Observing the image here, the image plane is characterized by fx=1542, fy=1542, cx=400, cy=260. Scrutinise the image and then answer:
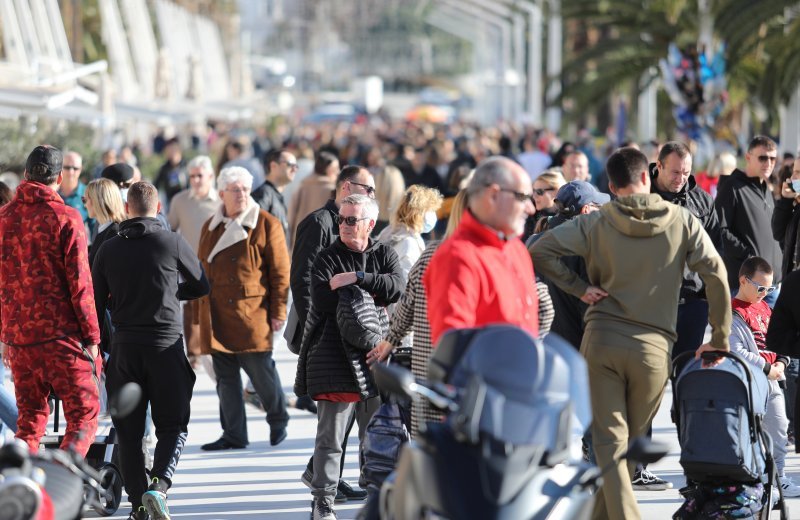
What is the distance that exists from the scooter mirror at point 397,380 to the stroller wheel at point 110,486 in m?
3.48

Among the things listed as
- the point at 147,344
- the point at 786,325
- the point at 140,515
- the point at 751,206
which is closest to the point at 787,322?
the point at 786,325

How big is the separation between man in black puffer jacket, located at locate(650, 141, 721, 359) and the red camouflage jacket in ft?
9.84

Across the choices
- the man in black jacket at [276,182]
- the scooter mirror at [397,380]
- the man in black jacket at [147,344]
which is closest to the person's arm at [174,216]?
the man in black jacket at [276,182]

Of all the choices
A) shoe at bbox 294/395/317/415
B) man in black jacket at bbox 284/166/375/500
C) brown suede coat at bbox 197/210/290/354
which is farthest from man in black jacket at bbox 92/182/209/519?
shoe at bbox 294/395/317/415

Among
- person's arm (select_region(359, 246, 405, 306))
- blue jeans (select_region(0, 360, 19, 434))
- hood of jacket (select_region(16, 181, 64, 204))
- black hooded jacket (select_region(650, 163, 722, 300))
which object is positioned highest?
Answer: hood of jacket (select_region(16, 181, 64, 204))

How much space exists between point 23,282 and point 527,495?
359 cm

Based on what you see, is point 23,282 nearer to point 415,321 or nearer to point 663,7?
point 415,321

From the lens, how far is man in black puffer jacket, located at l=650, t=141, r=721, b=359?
26.3 ft

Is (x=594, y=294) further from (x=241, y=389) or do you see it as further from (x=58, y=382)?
(x=241, y=389)

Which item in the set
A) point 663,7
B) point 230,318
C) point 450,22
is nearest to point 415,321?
point 230,318

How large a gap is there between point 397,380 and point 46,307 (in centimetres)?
325

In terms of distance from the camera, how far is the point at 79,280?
718 cm

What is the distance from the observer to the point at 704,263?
21.4ft

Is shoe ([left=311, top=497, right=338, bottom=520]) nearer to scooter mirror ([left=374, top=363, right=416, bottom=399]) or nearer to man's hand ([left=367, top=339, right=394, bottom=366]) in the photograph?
man's hand ([left=367, top=339, right=394, bottom=366])
